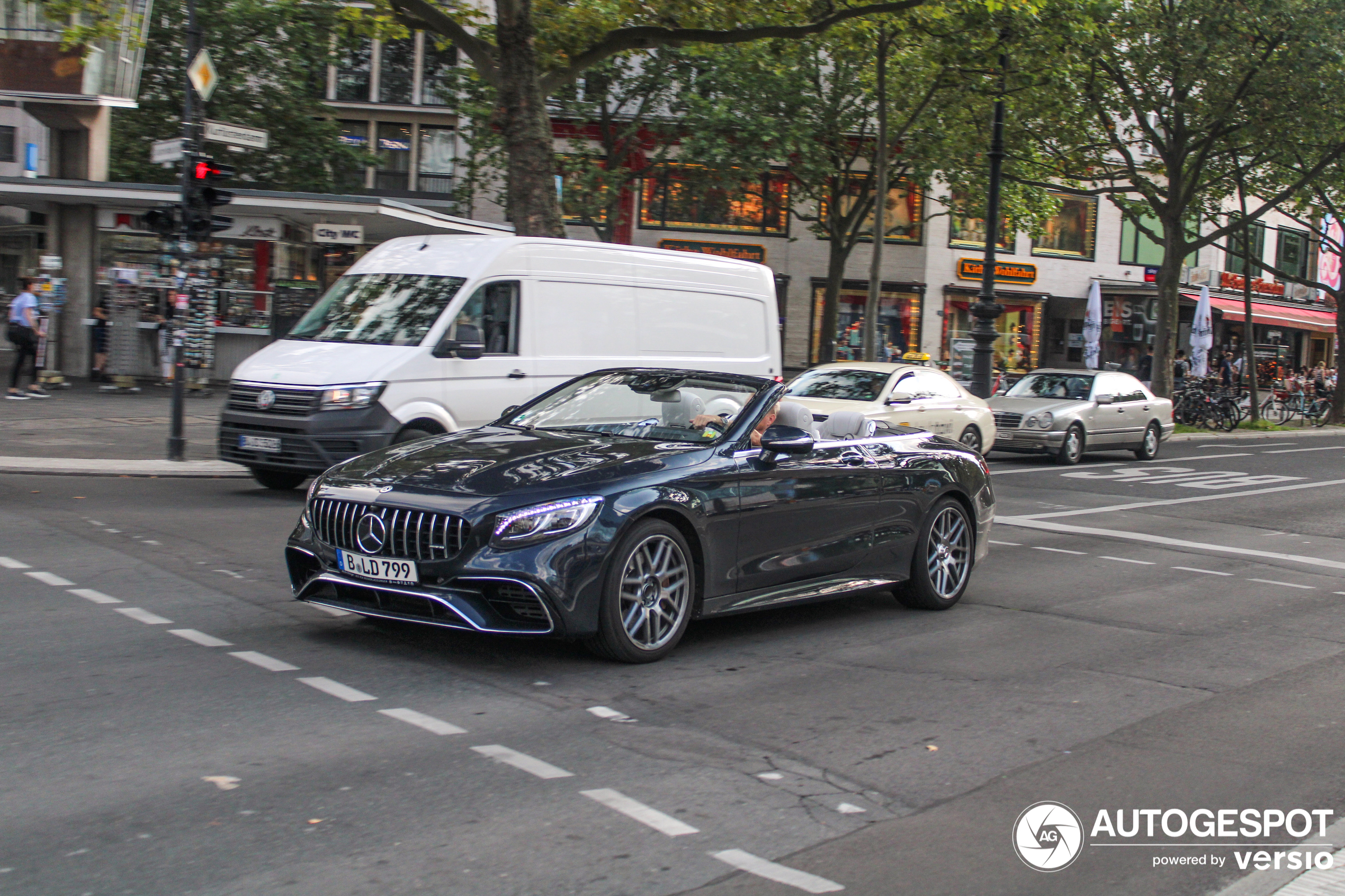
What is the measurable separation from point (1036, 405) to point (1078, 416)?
0.67 m

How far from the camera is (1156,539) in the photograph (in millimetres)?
12164

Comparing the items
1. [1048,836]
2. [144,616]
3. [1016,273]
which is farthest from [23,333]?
[1016,273]

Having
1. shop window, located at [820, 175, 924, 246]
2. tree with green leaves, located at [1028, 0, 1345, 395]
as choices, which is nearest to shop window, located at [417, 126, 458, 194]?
shop window, located at [820, 175, 924, 246]

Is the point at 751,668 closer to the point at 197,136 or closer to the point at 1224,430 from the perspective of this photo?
the point at 197,136

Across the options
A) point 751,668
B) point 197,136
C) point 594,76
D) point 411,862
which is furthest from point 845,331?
point 411,862

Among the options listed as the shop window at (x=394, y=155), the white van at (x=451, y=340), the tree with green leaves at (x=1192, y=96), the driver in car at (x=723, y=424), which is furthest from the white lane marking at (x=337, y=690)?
the shop window at (x=394, y=155)

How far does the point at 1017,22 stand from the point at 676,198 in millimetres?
17114

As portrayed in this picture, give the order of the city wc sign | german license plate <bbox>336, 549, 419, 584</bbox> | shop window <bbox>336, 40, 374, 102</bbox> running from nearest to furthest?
1. german license plate <bbox>336, 549, 419, 584</bbox>
2. shop window <bbox>336, 40, 374, 102</bbox>
3. the city wc sign

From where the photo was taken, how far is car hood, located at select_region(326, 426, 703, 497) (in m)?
5.92

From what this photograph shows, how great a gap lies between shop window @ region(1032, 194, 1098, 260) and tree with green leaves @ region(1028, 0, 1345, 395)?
13.4 meters

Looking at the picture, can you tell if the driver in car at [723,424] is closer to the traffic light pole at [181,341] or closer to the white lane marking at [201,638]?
the white lane marking at [201,638]

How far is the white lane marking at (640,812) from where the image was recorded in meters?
4.05

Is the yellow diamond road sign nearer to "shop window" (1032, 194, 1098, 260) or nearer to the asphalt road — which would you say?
the asphalt road

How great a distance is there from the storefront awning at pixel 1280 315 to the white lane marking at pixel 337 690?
154ft
